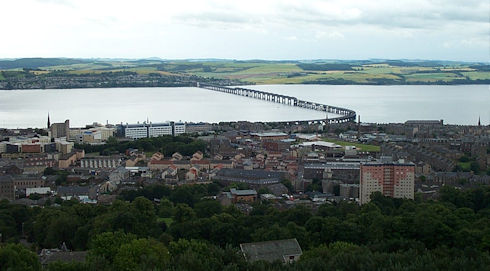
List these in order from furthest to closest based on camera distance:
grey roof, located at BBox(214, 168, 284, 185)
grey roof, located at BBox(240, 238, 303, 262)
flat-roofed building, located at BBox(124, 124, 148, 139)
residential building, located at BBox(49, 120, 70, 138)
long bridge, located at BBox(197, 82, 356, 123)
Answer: long bridge, located at BBox(197, 82, 356, 123) → flat-roofed building, located at BBox(124, 124, 148, 139) → residential building, located at BBox(49, 120, 70, 138) → grey roof, located at BBox(214, 168, 284, 185) → grey roof, located at BBox(240, 238, 303, 262)

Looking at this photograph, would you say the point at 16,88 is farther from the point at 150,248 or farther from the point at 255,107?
the point at 150,248

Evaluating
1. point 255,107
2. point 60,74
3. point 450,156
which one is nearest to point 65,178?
point 450,156

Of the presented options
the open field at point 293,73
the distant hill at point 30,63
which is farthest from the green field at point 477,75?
the distant hill at point 30,63

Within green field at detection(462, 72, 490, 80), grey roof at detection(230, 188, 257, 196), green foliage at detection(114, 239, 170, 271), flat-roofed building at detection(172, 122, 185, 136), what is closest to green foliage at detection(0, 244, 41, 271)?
green foliage at detection(114, 239, 170, 271)

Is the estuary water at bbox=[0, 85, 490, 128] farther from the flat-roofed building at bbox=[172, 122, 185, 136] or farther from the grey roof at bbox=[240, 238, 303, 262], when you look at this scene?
the grey roof at bbox=[240, 238, 303, 262]

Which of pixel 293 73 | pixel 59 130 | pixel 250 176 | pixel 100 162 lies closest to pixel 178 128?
pixel 59 130

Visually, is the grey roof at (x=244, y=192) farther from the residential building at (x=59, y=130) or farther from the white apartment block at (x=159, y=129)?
the white apartment block at (x=159, y=129)
